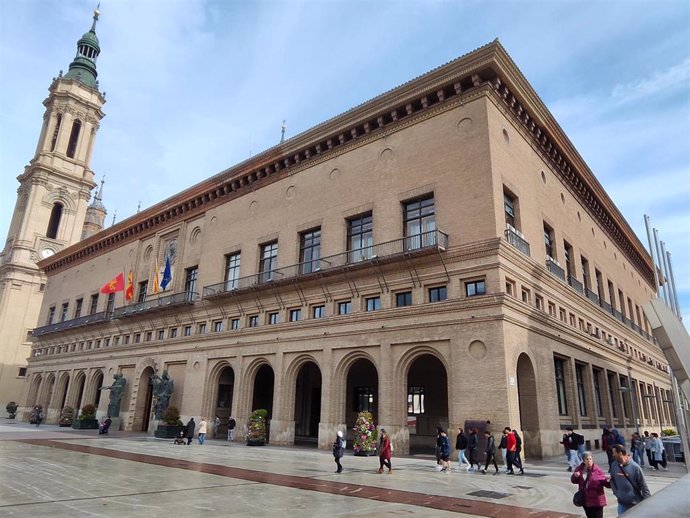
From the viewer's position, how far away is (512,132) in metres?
26.2

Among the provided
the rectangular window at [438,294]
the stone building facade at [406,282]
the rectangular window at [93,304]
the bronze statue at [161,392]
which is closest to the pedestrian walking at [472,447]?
the stone building facade at [406,282]

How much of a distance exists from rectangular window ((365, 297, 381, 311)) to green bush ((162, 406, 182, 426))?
15.7 m

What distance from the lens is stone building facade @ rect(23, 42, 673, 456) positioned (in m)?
22.0

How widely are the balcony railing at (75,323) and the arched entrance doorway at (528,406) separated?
121 feet

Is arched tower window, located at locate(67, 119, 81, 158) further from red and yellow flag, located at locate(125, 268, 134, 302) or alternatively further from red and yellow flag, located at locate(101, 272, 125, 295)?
red and yellow flag, located at locate(125, 268, 134, 302)

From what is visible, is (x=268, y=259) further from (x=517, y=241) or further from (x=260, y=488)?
(x=260, y=488)

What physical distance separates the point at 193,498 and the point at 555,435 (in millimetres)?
18365

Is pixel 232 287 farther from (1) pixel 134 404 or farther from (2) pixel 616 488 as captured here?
(2) pixel 616 488

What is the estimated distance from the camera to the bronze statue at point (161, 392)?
34.0m

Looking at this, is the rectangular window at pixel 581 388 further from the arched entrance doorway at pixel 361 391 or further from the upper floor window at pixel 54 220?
the upper floor window at pixel 54 220

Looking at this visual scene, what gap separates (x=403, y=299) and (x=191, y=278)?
20.6m

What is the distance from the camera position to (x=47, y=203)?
66375 millimetres

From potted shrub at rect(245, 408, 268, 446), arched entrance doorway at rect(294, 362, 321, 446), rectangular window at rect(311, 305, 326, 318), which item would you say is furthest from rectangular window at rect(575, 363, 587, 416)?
potted shrub at rect(245, 408, 268, 446)

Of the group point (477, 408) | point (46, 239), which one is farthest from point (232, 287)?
point (46, 239)
